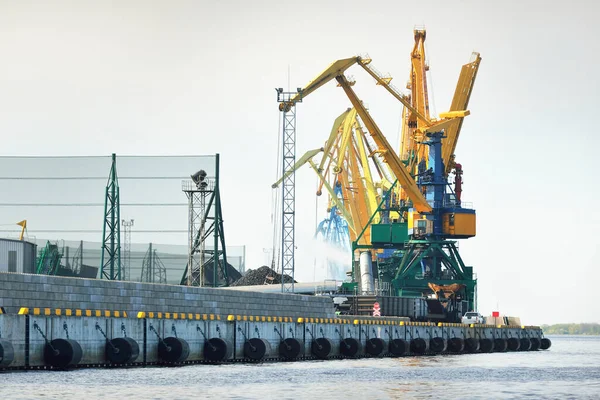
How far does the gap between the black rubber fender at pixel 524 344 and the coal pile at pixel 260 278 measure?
33.5m

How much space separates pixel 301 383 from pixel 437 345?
4401 centimetres

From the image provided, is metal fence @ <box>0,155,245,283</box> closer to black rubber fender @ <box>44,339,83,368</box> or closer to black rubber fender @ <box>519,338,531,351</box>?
black rubber fender @ <box>519,338,531,351</box>

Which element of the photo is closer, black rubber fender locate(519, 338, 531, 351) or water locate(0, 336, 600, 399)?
water locate(0, 336, 600, 399)

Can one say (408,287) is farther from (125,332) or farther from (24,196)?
(125,332)

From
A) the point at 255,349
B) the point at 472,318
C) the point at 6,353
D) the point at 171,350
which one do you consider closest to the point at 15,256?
the point at 255,349

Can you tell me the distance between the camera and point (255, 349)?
224 feet

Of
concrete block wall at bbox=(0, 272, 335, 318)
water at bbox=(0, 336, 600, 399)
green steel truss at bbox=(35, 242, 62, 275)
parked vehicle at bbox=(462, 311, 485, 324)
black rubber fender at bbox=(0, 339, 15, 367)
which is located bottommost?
water at bbox=(0, 336, 600, 399)

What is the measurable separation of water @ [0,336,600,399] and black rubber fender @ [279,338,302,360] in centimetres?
510

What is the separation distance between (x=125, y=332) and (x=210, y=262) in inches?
2216

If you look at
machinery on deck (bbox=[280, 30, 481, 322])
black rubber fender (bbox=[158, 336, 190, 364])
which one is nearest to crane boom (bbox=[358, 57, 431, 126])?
machinery on deck (bbox=[280, 30, 481, 322])

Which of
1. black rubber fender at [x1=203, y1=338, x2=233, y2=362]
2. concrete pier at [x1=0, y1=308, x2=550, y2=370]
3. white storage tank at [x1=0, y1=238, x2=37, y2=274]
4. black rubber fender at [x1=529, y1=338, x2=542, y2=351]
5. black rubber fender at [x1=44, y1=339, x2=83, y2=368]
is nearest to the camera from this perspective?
concrete pier at [x1=0, y1=308, x2=550, y2=370]

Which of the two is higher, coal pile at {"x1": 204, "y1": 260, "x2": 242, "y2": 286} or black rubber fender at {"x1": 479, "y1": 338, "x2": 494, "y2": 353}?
coal pile at {"x1": 204, "y1": 260, "x2": 242, "y2": 286}

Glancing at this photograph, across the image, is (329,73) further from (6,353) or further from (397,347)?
(6,353)

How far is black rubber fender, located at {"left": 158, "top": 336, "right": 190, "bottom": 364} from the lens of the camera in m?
61.5
